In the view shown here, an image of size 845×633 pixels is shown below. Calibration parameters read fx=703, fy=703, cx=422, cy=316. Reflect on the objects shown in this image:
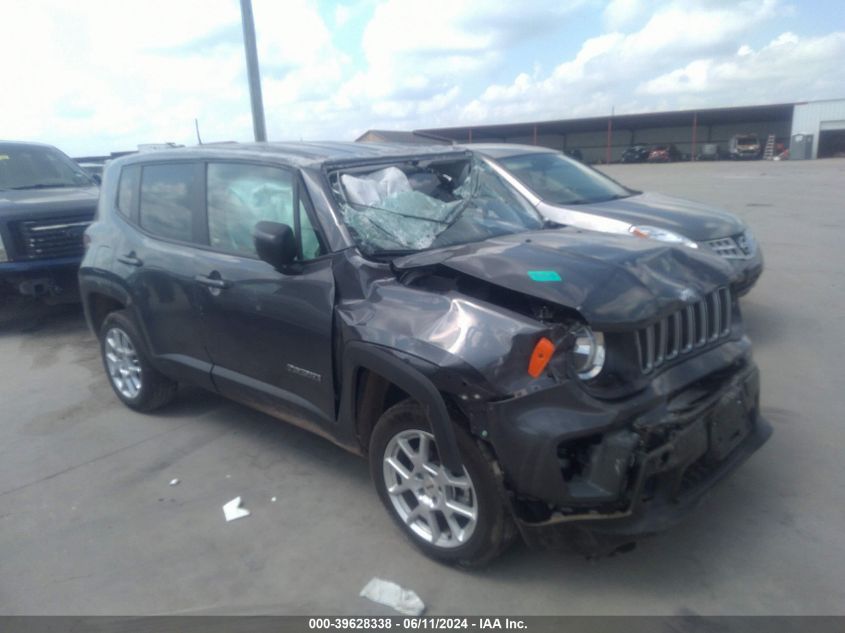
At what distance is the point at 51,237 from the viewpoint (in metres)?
7.67

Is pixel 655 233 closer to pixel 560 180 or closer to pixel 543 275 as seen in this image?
pixel 560 180

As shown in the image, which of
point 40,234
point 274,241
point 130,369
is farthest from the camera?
point 40,234

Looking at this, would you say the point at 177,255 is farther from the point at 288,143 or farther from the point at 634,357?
the point at 634,357

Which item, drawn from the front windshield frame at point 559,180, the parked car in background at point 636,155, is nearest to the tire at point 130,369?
the front windshield frame at point 559,180

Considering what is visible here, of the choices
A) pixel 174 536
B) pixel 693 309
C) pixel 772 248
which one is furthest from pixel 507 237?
pixel 772 248

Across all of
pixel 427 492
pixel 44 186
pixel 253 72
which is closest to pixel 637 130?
pixel 253 72

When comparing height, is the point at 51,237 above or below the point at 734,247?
above

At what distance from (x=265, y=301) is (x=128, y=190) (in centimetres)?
201

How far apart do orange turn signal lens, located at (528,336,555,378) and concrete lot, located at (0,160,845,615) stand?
993 mm

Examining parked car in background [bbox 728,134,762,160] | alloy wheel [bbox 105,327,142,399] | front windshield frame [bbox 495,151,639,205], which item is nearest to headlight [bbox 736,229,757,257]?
front windshield frame [bbox 495,151,639,205]

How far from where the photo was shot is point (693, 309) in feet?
11.0

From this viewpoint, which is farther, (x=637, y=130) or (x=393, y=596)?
(x=637, y=130)

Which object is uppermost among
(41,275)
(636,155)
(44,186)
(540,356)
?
(44,186)

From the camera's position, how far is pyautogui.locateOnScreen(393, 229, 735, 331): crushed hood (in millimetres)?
3012
